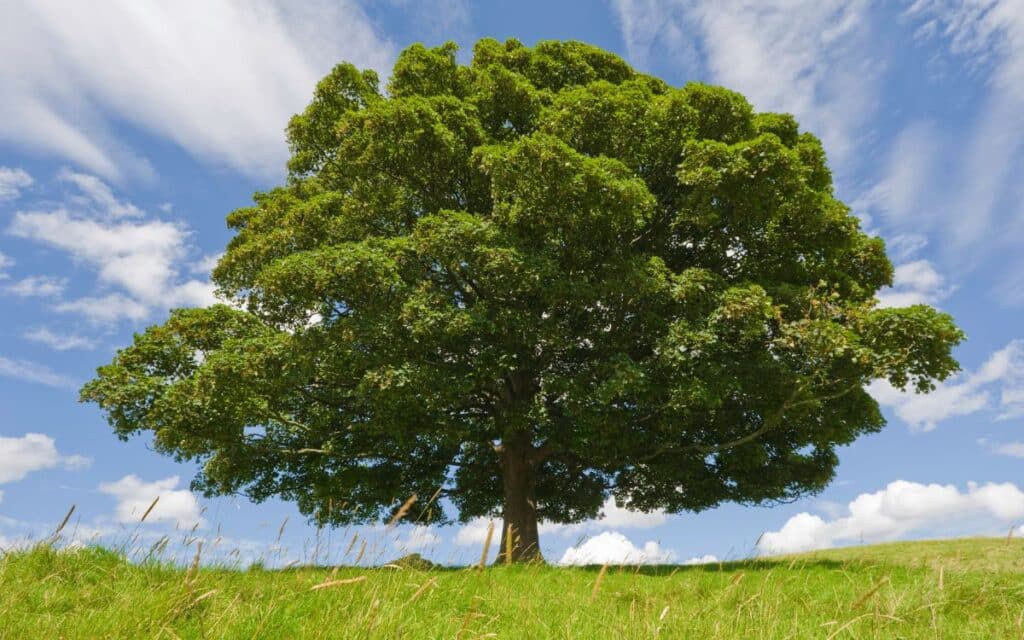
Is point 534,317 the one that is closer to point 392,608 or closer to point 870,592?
point 392,608

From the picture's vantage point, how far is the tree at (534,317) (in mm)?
16391

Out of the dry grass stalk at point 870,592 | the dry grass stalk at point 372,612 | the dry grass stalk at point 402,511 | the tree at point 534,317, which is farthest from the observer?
the tree at point 534,317

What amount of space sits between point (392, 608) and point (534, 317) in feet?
37.8

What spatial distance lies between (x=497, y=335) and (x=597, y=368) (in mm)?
2713

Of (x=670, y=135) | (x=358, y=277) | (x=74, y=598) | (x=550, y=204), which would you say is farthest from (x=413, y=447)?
(x=74, y=598)

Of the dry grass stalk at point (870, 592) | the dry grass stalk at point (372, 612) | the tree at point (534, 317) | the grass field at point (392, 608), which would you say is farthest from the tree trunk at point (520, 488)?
the dry grass stalk at point (870, 592)

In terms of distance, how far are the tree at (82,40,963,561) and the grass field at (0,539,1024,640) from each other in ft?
22.1

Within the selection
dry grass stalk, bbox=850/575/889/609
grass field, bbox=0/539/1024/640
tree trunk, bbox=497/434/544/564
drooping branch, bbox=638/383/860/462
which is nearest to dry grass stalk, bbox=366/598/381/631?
grass field, bbox=0/539/1024/640

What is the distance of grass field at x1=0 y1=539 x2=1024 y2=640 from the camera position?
18.2 feet

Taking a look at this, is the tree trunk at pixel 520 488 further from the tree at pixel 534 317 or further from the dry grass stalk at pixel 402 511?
the dry grass stalk at pixel 402 511

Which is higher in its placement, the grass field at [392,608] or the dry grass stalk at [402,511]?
the dry grass stalk at [402,511]

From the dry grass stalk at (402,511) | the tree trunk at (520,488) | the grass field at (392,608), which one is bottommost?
the grass field at (392,608)

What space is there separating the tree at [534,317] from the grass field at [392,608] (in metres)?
6.75

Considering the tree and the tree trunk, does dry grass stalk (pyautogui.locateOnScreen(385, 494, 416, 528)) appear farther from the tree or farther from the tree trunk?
the tree trunk
